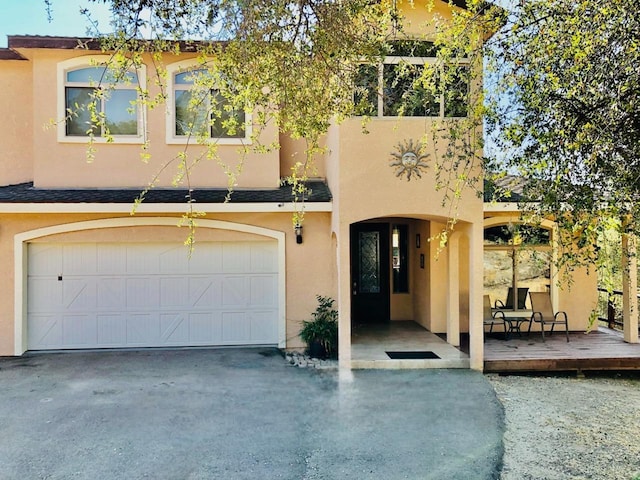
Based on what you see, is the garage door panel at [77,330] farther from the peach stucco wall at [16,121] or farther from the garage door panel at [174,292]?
the peach stucco wall at [16,121]

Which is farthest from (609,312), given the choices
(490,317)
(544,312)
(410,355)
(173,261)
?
(173,261)

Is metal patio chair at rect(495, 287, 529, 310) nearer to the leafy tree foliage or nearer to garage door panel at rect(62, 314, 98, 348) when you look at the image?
the leafy tree foliage

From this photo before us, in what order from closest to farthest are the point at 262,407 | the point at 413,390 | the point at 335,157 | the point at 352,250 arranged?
the point at 262,407, the point at 413,390, the point at 335,157, the point at 352,250

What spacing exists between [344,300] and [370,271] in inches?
177

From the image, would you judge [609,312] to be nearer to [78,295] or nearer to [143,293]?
[143,293]

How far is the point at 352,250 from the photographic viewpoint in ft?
45.2

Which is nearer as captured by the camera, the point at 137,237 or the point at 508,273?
the point at 137,237

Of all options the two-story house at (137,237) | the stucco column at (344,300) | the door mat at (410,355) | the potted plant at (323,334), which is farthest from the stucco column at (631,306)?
the potted plant at (323,334)

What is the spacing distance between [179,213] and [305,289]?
11.3ft

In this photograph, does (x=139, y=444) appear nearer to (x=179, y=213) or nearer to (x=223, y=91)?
(x=223, y=91)

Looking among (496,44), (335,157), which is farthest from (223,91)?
(335,157)

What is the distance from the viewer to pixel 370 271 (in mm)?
13852

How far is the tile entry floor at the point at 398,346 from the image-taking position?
958 centimetres

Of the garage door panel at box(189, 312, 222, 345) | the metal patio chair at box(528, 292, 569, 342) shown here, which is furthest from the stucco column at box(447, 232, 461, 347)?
the garage door panel at box(189, 312, 222, 345)
